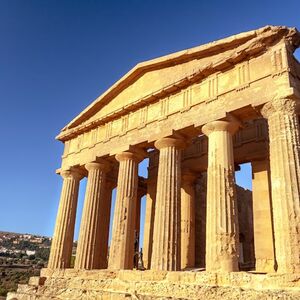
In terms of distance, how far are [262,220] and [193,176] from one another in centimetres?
474

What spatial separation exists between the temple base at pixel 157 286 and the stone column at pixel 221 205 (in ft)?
1.97

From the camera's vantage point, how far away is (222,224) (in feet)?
36.0

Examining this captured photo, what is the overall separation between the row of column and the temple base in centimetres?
48

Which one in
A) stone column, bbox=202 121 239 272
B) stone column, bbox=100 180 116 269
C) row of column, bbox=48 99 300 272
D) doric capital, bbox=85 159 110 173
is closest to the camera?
row of column, bbox=48 99 300 272

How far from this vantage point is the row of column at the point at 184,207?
32.3ft

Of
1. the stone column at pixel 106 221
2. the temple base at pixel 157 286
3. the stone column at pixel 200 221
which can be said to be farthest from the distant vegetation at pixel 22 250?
the stone column at pixel 200 221

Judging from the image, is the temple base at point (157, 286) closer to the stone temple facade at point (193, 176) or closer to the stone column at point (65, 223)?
the stone temple facade at point (193, 176)

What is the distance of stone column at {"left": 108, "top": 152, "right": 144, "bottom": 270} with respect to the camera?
14.4 metres

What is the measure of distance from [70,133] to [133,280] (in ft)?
32.9

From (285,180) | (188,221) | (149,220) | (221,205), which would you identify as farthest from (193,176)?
(285,180)

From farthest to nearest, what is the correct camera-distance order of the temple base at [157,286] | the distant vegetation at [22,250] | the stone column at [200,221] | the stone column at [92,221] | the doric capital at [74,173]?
the distant vegetation at [22,250] → the doric capital at [74,173] → the stone column at [200,221] → the stone column at [92,221] → the temple base at [157,286]

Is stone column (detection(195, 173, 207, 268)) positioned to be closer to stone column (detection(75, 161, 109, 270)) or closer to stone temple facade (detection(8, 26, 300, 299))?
stone temple facade (detection(8, 26, 300, 299))

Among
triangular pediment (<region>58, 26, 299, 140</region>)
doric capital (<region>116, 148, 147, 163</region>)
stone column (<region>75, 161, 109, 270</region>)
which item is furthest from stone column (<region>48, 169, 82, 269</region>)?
doric capital (<region>116, 148, 147, 163</region>)

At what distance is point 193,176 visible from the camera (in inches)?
711
